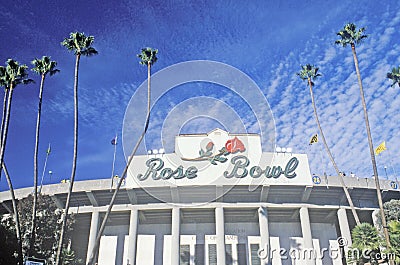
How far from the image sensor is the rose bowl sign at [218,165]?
41594 millimetres

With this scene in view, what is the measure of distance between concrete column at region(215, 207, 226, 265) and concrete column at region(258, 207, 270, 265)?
4578 mm

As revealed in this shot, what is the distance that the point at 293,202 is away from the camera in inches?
1689

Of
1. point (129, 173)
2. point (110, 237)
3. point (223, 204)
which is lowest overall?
point (110, 237)

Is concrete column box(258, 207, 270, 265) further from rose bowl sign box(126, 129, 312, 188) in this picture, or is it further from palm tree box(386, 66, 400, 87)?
palm tree box(386, 66, 400, 87)

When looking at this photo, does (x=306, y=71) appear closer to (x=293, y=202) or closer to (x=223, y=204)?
(x=293, y=202)

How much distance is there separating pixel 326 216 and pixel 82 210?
31.8 metres

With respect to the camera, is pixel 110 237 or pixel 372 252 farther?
pixel 110 237

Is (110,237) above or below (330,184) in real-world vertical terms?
below

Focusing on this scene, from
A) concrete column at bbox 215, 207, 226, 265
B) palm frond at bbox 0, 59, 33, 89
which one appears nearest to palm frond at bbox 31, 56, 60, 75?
palm frond at bbox 0, 59, 33, 89

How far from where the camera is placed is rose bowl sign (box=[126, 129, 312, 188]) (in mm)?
41594

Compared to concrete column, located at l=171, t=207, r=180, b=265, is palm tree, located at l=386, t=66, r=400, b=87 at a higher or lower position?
higher

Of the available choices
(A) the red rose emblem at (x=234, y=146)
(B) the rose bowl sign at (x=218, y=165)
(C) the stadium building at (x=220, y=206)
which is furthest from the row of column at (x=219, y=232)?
(A) the red rose emblem at (x=234, y=146)

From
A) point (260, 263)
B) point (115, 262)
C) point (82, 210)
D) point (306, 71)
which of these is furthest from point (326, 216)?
point (82, 210)

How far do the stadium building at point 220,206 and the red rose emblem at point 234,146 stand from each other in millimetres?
129
